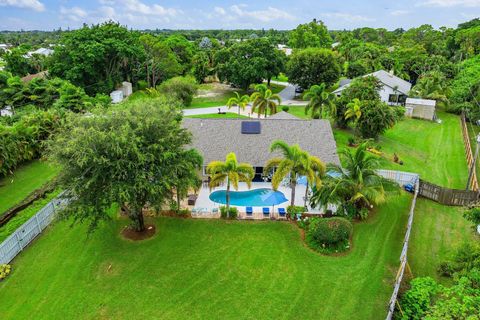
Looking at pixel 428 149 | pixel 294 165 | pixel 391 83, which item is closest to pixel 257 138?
pixel 294 165

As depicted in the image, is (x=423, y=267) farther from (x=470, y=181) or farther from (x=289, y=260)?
(x=470, y=181)

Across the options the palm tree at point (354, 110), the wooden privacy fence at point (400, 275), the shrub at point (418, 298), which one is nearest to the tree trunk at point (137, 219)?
the wooden privacy fence at point (400, 275)

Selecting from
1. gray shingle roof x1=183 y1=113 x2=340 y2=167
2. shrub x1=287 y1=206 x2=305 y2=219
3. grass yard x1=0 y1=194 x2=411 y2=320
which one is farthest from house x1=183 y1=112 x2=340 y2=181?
grass yard x1=0 y1=194 x2=411 y2=320

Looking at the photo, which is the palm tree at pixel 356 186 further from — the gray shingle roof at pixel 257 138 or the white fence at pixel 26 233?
the white fence at pixel 26 233

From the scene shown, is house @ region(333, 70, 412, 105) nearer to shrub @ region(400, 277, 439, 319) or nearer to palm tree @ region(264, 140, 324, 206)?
palm tree @ region(264, 140, 324, 206)

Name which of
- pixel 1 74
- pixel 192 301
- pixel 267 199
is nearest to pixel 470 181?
pixel 267 199

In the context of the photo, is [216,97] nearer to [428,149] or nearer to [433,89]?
[433,89]
